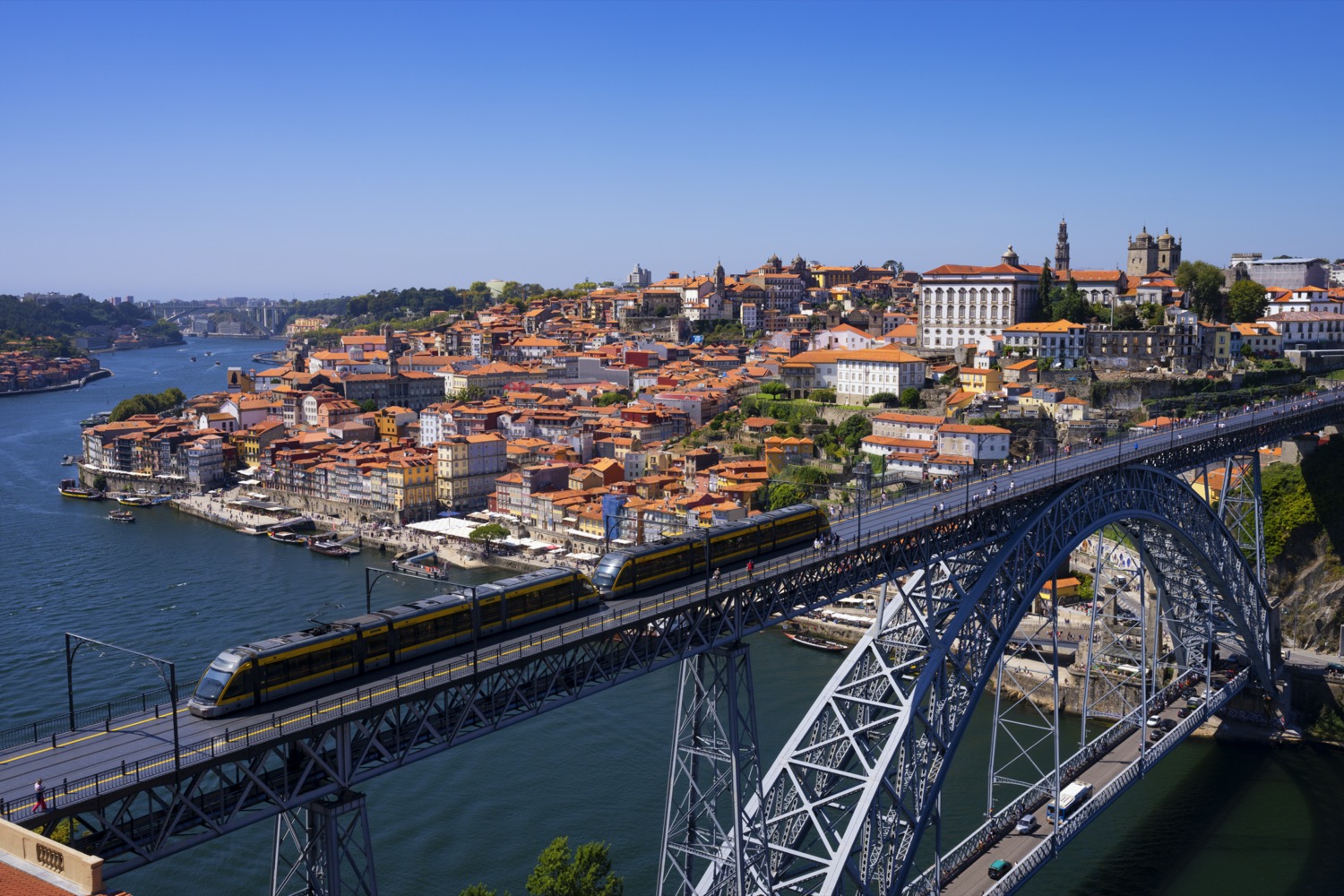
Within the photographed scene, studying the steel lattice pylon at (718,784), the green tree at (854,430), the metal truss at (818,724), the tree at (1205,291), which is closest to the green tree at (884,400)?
the green tree at (854,430)

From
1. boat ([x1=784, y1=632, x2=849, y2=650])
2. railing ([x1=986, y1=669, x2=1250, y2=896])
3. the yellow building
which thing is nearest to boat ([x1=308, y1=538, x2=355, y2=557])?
boat ([x1=784, y1=632, x2=849, y2=650])

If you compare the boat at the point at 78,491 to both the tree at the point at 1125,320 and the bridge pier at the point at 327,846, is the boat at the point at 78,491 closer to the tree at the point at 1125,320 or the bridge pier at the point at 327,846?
the tree at the point at 1125,320

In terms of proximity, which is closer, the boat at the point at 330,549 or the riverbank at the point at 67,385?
the boat at the point at 330,549

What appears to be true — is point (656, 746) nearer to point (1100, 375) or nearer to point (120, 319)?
point (1100, 375)

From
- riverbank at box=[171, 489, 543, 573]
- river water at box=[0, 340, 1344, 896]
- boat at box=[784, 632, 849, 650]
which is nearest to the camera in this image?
river water at box=[0, 340, 1344, 896]

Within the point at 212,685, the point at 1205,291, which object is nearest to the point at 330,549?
the point at 212,685

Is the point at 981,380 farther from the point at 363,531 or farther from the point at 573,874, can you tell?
the point at 573,874

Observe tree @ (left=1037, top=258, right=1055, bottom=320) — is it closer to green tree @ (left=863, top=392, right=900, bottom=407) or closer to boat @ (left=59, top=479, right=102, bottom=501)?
green tree @ (left=863, top=392, right=900, bottom=407)
